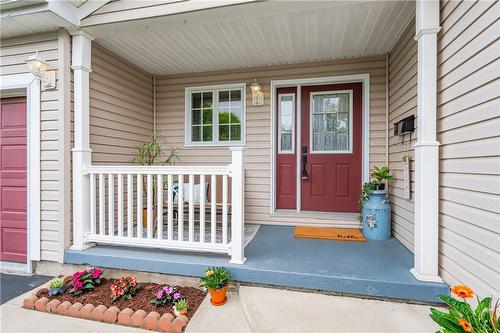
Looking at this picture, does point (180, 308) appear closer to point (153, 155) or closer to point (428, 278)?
point (428, 278)

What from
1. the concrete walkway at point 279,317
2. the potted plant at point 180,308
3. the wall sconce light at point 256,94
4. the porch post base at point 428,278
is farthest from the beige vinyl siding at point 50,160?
the porch post base at point 428,278

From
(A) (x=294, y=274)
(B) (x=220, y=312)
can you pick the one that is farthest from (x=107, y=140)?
(A) (x=294, y=274)

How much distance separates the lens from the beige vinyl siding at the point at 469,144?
4.89 feet

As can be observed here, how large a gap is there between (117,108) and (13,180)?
4.56ft

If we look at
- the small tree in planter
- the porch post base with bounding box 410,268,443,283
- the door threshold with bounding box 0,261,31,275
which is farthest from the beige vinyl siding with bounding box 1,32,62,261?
the porch post base with bounding box 410,268,443,283

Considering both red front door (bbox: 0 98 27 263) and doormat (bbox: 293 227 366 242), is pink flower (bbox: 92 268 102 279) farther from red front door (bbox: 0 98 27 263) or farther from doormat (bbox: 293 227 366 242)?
doormat (bbox: 293 227 366 242)

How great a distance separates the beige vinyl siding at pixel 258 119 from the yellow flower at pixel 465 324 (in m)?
2.33

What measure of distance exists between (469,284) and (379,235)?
138 cm

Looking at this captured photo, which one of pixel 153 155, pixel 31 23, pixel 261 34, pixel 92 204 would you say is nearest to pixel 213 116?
pixel 153 155

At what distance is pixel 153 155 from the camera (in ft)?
13.3

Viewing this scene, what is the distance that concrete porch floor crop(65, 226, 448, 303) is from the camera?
1.99 m

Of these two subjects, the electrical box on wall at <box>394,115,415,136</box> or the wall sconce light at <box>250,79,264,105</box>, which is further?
the wall sconce light at <box>250,79,264,105</box>

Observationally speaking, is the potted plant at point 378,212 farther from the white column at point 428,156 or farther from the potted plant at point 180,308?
the potted plant at point 180,308

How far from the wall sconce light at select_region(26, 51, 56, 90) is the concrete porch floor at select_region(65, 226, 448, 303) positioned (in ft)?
5.76
